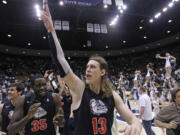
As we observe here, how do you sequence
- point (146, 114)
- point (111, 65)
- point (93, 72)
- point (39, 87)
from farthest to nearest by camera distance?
point (111, 65) → point (146, 114) → point (39, 87) → point (93, 72)

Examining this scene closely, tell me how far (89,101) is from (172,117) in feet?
5.76

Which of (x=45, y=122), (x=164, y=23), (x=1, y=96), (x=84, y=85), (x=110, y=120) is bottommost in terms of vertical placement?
(x=1, y=96)

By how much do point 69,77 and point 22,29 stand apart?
640 inches

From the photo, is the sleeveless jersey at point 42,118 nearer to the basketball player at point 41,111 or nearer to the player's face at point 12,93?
the basketball player at point 41,111

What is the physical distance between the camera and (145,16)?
13750 mm

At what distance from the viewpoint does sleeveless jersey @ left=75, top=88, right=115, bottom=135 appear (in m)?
1.41

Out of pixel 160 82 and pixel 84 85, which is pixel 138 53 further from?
pixel 84 85

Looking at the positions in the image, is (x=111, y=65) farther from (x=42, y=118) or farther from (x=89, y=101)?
(x=89, y=101)

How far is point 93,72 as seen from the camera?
61.7 inches

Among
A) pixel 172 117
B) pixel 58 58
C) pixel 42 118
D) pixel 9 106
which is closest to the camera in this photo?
pixel 58 58

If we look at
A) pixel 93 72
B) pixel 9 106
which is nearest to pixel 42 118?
pixel 9 106

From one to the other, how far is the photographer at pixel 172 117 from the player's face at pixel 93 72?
158 cm

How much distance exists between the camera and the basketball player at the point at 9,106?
2.61 meters

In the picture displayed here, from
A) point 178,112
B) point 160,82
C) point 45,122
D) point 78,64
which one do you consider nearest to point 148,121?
point 178,112
